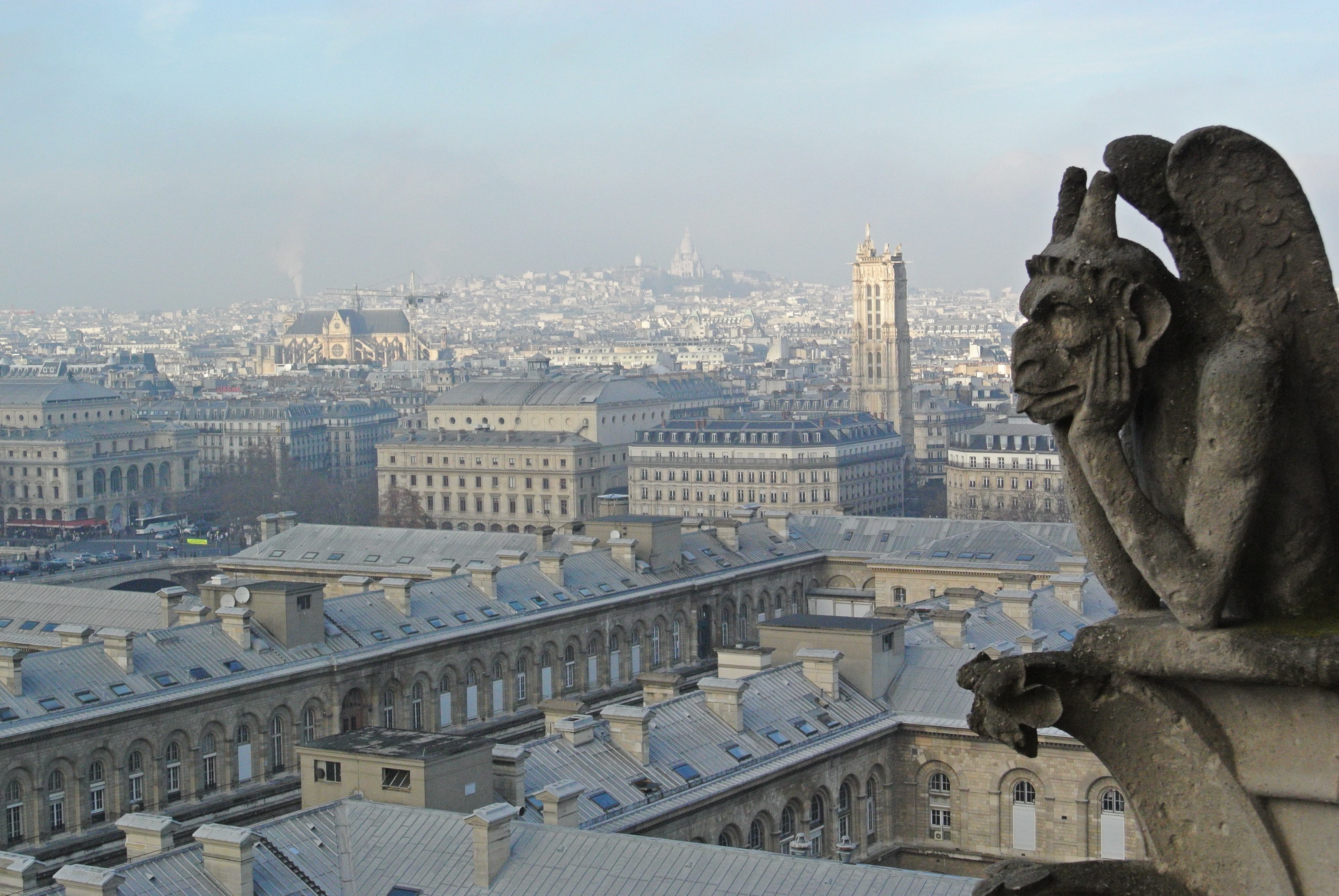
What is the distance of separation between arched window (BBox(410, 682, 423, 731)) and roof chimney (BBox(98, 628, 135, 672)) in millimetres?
10791

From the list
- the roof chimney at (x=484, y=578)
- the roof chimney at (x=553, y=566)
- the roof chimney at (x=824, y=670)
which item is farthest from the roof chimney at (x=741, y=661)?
the roof chimney at (x=553, y=566)

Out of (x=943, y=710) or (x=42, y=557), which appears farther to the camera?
(x=42, y=557)

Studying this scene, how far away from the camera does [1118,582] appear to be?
8445mm

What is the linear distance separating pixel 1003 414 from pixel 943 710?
138 metres

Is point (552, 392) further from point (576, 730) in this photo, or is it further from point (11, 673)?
point (576, 730)

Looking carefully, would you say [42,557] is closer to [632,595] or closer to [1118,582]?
[632,595]

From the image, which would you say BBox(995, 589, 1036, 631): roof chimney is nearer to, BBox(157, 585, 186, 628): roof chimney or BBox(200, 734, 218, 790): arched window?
BBox(200, 734, 218, 790): arched window

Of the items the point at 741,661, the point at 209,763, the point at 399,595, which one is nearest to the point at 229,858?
the point at 741,661

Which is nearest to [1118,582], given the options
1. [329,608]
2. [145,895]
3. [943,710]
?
[145,895]

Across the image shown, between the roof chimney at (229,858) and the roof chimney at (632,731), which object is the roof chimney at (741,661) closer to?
the roof chimney at (632,731)

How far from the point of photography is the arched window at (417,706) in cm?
5894

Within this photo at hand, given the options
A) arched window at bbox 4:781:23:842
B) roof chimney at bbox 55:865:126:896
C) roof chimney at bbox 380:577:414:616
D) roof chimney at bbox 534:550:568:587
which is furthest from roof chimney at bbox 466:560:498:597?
roof chimney at bbox 55:865:126:896

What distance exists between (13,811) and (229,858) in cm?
1661

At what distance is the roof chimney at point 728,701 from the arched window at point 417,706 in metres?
16.3
